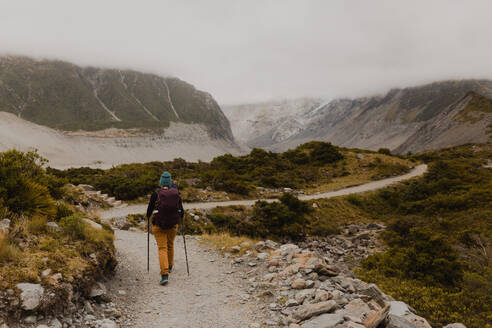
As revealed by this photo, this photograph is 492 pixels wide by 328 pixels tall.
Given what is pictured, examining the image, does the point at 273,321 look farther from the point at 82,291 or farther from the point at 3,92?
the point at 3,92

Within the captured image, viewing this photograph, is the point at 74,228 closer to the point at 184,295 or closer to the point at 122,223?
the point at 184,295

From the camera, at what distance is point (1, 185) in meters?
6.55

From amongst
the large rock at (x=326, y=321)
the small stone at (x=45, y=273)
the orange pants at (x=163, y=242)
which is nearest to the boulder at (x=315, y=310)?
the large rock at (x=326, y=321)

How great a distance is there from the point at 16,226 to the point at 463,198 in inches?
1072

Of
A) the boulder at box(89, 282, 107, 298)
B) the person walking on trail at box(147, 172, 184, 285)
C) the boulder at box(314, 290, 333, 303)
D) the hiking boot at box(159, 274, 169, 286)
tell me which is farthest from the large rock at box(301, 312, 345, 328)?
the boulder at box(89, 282, 107, 298)

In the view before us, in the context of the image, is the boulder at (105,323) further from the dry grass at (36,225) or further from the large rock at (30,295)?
the dry grass at (36,225)

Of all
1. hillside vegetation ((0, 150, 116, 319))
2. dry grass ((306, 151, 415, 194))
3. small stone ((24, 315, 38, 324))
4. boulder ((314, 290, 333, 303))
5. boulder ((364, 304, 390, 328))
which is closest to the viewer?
small stone ((24, 315, 38, 324))

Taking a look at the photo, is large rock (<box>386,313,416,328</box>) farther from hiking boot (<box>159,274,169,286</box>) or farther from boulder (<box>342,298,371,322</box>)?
hiking boot (<box>159,274,169,286</box>)

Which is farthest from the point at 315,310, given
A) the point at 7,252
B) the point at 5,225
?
the point at 5,225

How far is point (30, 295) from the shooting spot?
414 cm

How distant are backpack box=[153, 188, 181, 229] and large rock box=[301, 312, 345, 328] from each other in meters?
4.29

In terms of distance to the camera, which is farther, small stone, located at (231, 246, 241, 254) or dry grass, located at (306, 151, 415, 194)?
dry grass, located at (306, 151, 415, 194)

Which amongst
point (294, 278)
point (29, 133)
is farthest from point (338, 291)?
point (29, 133)

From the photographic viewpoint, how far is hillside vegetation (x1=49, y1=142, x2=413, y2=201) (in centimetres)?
2258
